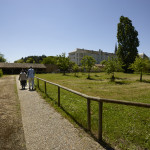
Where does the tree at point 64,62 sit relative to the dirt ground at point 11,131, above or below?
above

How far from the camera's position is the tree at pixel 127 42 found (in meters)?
39.0

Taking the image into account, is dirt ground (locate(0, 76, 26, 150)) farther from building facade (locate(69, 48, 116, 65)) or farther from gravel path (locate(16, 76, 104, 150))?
building facade (locate(69, 48, 116, 65))

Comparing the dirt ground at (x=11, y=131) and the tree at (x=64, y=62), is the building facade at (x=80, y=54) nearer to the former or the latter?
the tree at (x=64, y=62)

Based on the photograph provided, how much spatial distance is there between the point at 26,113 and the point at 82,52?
245ft

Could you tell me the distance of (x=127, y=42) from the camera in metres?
39.5

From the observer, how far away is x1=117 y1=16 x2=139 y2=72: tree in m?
39.0

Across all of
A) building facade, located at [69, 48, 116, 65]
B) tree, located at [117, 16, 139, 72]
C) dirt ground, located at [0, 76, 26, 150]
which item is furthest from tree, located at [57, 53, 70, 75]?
building facade, located at [69, 48, 116, 65]

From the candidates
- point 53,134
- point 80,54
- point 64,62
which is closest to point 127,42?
point 64,62

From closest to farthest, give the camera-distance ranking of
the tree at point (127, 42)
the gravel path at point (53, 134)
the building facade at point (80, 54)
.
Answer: the gravel path at point (53, 134) < the tree at point (127, 42) < the building facade at point (80, 54)

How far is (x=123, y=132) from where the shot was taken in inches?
138

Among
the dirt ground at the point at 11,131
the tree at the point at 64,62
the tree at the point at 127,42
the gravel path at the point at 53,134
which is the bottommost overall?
the gravel path at the point at 53,134

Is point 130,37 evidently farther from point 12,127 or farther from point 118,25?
point 12,127

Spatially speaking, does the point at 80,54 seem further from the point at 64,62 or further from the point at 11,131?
the point at 11,131

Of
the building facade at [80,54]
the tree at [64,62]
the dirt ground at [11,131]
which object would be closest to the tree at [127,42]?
the tree at [64,62]
